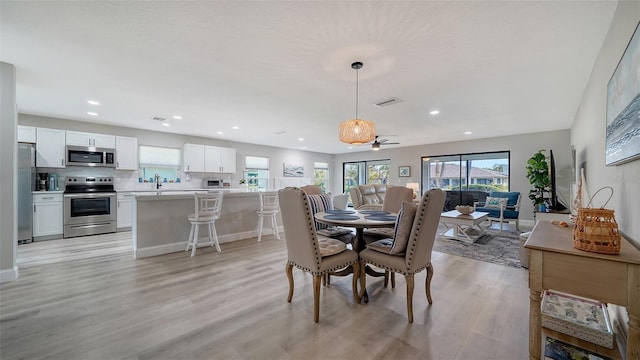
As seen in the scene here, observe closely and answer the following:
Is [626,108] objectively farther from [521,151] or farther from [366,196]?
[521,151]

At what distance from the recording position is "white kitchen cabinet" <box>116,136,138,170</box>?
5.63 metres

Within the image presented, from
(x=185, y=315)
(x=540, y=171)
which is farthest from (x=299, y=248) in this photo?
(x=540, y=171)

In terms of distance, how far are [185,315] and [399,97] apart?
3.80 meters

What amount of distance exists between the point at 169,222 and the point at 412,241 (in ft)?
12.4

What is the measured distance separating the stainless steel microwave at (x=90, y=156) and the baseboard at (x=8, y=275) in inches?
122

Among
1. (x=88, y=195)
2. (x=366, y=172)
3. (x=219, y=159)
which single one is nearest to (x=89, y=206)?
(x=88, y=195)

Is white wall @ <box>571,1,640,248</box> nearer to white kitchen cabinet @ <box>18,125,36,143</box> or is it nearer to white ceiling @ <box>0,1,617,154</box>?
white ceiling @ <box>0,1,617,154</box>

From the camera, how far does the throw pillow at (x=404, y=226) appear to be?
2.04 m

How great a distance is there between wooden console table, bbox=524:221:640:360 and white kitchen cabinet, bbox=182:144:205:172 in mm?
7181

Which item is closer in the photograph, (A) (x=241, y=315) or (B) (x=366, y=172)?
(A) (x=241, y=315)

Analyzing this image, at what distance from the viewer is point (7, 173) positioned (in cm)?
272

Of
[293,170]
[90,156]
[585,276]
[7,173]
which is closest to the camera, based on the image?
[585,276]

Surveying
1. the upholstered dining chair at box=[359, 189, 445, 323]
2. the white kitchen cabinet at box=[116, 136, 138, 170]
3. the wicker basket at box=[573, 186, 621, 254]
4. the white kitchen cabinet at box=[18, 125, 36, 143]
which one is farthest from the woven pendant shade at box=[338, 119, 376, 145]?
the white kitchen cabinet at box=[18, 125, 36, 143]

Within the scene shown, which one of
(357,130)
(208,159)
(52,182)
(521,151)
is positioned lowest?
(52,182)
